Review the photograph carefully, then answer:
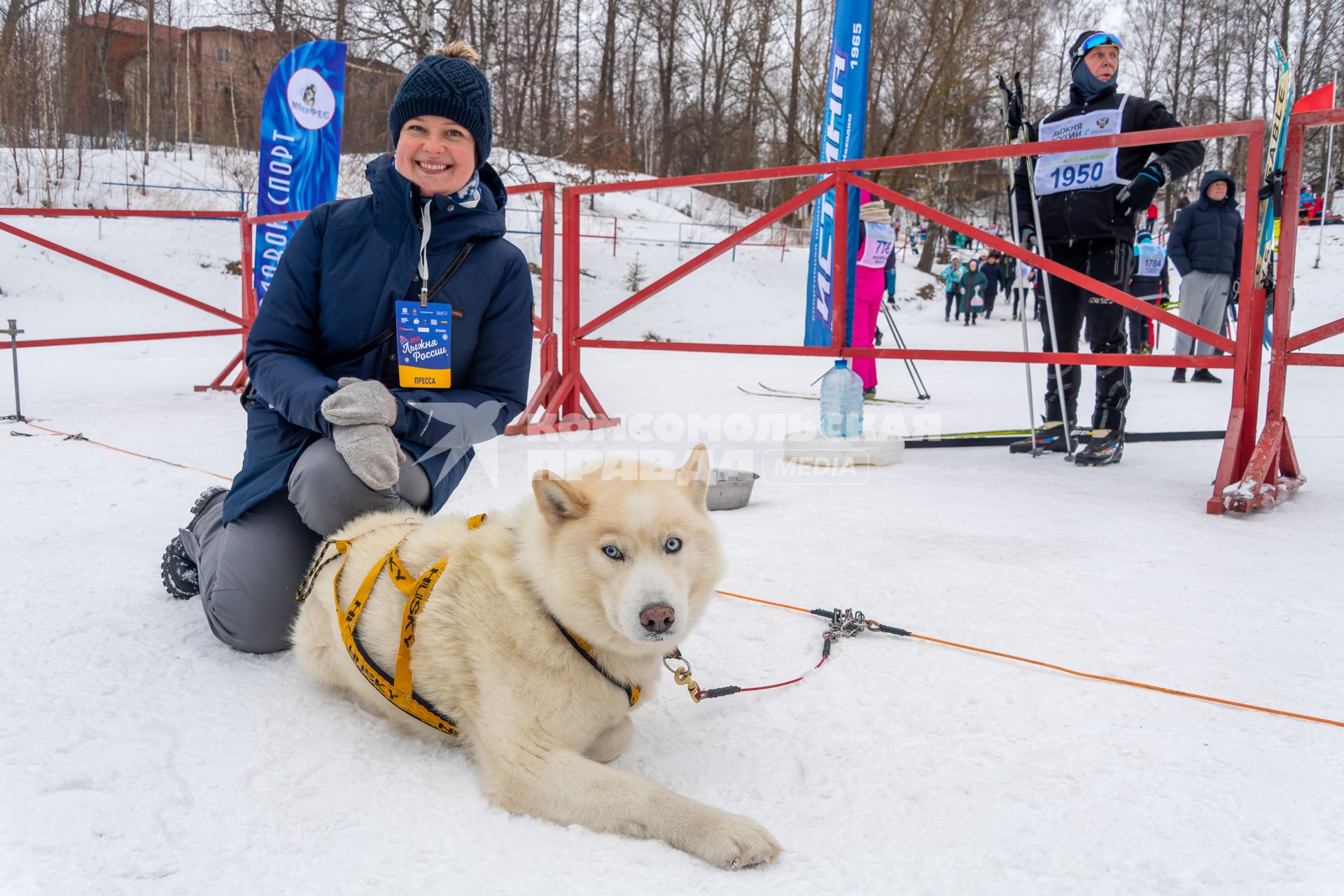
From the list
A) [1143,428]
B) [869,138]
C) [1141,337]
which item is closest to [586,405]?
[1143,428]

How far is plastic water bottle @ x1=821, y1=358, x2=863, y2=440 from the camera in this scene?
5.17 meters

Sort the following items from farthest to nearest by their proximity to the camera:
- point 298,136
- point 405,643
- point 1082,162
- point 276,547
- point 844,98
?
1. point 844,98
2. point 298,136
3. point 1082,162
4. point 276,547
5. point 405,643

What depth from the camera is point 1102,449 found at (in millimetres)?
4578

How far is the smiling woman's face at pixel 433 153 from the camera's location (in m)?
2.27

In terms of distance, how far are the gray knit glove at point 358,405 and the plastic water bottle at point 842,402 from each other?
3.40 metres

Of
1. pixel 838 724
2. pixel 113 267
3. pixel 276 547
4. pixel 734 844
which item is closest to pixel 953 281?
pixel 113 267

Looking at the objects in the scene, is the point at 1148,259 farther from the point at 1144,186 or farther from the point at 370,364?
the point at 370,364

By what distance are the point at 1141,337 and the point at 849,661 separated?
9.95 m

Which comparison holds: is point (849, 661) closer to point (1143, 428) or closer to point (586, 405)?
point (586, 405)

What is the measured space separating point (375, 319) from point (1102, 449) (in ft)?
13.0

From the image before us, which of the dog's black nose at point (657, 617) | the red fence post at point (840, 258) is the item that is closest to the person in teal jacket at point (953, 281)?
the red fence post at point (840, 258)

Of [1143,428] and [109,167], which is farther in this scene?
[109,167]

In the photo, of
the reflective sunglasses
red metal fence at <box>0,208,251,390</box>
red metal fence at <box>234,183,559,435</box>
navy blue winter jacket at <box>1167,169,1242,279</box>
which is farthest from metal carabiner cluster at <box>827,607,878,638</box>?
navy blue winter jacket at <box>1167,169,1242,279</box>

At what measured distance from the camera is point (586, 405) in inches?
235
